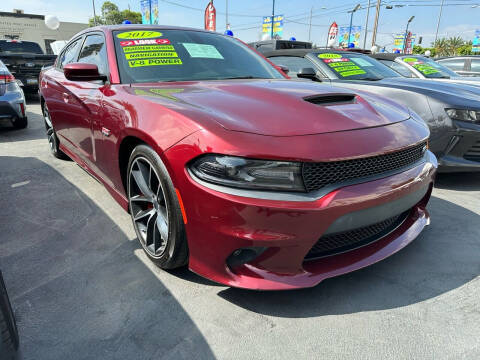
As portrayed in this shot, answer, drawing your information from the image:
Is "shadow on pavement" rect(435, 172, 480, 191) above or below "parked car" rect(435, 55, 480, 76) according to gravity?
below

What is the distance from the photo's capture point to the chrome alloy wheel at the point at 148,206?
77.7 inches

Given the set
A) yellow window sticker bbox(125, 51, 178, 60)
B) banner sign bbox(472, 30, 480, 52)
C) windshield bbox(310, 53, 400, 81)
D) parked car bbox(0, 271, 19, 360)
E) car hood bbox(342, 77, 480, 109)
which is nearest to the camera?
parked car bbox(0, 271, 19, 360)

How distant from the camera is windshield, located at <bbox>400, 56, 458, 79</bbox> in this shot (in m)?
5.77

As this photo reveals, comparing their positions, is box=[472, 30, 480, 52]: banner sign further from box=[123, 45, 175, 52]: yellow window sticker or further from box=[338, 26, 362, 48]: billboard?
box=[123, 45, 175, 52]: yellow window sticker

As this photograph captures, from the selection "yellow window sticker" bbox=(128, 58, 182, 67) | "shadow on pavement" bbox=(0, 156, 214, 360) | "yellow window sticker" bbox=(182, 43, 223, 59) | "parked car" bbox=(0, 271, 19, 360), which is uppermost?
"yellow window sticker" bbox=(182, 43, 223, 59)

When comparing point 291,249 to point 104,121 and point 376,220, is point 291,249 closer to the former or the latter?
point 376,220

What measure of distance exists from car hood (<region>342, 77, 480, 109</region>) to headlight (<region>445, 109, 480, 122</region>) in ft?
0.21

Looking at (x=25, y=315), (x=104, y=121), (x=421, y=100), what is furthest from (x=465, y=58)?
(x=25, y=315)

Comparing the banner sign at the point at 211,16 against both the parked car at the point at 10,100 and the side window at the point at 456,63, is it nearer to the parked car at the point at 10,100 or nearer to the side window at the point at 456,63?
the side window at the point at 456,63

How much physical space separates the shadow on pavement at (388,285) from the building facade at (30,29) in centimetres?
4200

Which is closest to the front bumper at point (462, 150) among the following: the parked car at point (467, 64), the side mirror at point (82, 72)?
the side mirror at point (82, 72)

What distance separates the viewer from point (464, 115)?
332 centimetres

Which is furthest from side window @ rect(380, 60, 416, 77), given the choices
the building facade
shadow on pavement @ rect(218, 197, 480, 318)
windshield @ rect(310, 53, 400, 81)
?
the building facade

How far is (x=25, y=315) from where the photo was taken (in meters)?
1.70
